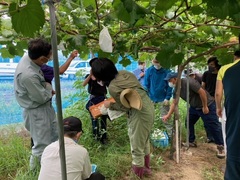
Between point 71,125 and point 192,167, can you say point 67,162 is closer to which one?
point 71,125

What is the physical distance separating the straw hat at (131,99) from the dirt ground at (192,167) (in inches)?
34.5

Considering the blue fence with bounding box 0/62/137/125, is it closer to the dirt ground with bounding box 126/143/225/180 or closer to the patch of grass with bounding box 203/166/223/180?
the dirt ground with bounding box 126/143/225/180

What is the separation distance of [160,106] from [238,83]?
249 centimetres

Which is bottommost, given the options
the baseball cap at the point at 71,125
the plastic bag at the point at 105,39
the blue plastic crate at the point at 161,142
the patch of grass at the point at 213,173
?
the patch of grass at the point at 213,173

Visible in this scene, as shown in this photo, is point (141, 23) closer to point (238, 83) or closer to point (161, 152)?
point (238, 83)

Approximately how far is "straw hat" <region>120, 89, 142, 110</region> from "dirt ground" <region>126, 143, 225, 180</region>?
2.87ft

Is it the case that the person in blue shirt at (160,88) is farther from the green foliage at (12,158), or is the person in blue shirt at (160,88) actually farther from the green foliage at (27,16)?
the green foliage at (27,16)

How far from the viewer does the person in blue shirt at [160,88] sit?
13.3 ft

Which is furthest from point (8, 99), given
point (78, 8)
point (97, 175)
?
point (78, 8)

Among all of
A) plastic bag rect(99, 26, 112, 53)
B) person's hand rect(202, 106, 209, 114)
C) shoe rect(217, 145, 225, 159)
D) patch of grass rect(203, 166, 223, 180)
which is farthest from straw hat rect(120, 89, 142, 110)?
shoe rect(217, 145, 225, 159)

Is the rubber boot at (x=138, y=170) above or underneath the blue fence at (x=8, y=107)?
underneath

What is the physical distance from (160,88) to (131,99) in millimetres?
1857

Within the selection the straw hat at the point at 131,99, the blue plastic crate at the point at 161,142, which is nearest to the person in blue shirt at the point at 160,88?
the blue plastic crate at the point at 161,142

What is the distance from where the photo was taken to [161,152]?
3580 mm
